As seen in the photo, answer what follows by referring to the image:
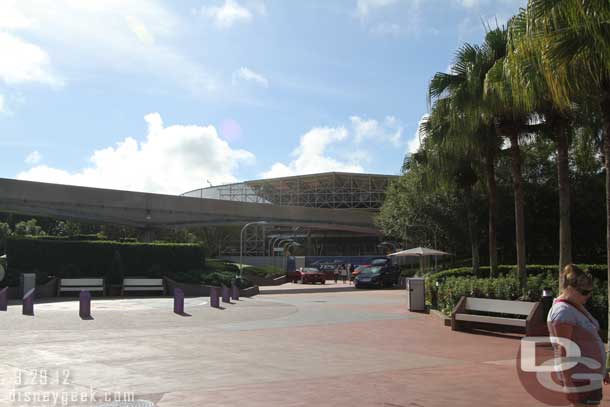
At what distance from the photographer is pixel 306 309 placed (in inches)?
834

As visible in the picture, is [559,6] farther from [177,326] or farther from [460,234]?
[460,234]

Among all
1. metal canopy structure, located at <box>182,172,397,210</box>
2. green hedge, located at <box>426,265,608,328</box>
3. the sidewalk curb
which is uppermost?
metal canopy structure, located at <box>182,172,397,210</box>

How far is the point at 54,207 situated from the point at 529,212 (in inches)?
1343

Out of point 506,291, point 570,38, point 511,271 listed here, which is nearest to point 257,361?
point 570,38

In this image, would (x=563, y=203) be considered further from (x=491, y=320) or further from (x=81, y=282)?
(x=81, y=282)

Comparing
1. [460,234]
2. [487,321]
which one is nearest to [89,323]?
[487,321]

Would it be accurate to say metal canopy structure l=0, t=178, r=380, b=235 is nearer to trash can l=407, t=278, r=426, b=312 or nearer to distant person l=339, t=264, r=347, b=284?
distant person l=339, t=264, r=347, b=284

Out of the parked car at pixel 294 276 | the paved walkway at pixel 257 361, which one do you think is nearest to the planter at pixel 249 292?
the paved walkway at pixel 257 361

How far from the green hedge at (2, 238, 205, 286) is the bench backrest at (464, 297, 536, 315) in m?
19.0

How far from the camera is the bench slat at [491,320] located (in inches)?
531

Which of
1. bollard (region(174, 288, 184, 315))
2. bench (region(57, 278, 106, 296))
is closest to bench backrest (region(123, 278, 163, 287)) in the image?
bench (region(57, 278, 106, 296))

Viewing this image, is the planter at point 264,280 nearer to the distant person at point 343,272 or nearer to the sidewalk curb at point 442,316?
the distant person at point 343,272

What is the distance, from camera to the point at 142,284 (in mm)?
29109

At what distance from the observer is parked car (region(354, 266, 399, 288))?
38219 millimetres
